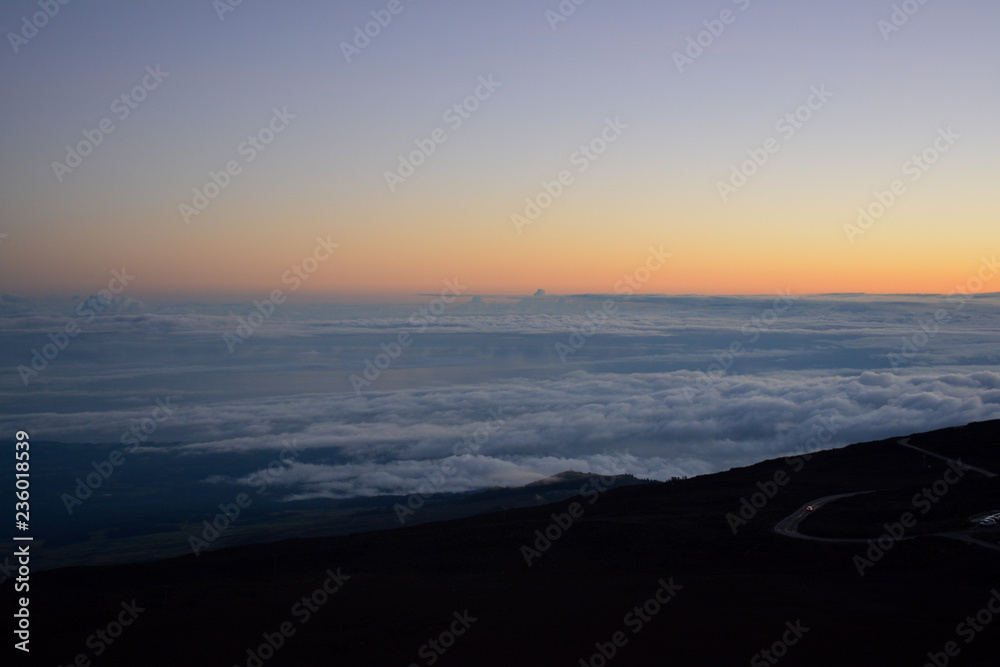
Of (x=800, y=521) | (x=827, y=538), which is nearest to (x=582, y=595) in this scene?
(x=827, y=538)

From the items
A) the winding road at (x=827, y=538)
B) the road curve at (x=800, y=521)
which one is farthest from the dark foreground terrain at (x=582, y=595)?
the road curve at (x=800, y=521)

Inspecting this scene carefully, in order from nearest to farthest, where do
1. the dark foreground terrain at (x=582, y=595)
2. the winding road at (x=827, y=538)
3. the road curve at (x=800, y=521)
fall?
the dark foreground terrain at (x=582, y=595)
the winding road at (x=827, y=538)
the road curve at (x=800, y=521)

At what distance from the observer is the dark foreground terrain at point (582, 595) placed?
22.9 m

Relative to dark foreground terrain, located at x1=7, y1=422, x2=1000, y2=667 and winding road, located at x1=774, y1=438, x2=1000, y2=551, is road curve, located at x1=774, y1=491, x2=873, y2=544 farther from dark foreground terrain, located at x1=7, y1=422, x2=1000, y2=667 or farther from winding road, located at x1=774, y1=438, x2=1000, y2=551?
dark foreground terrain, located at x1=7, y1=422, x2=1000, y2=667

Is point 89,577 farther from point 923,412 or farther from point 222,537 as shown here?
point 923,412

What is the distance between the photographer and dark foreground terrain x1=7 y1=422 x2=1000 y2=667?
75.2 feet

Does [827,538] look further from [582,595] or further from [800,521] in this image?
[582,595]

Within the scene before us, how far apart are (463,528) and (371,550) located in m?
7.69

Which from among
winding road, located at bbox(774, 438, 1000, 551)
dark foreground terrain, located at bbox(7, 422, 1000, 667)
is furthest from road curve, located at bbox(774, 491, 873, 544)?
dark foreground terrain, located at bbox(7, 422, 1000, 667)

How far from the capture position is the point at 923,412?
14538 cm

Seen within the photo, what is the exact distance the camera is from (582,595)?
28.6 metres

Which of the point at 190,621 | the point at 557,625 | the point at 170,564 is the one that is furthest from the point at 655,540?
the point at 170,564

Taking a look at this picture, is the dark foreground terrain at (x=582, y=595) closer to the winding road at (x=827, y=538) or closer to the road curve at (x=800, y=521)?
the winding road at (x=827, y=538)

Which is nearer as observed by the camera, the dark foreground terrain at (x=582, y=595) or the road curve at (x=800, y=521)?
the dark foreground terrain at (x=582, y=595)
